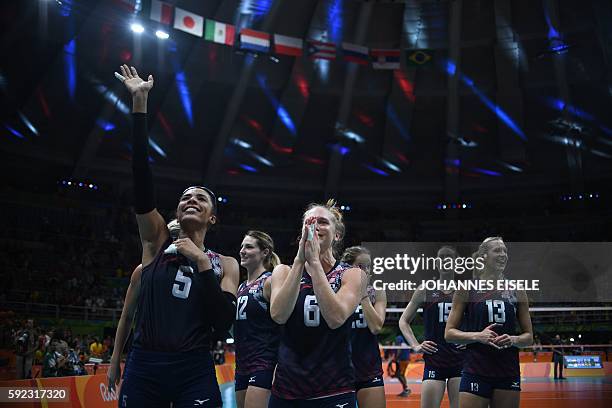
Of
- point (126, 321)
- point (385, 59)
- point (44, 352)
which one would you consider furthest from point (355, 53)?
point (126, 321)

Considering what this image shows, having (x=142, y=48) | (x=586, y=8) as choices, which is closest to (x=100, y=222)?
(x=142, y=48)

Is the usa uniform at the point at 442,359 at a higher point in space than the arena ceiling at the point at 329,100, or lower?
lower

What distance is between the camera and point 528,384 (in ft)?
61.0

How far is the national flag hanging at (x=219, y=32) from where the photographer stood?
24250mm

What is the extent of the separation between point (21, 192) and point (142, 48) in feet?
29.9

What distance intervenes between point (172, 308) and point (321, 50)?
23744 mm

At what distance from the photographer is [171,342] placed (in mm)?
3846

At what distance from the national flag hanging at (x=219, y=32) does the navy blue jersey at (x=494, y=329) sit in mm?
20061

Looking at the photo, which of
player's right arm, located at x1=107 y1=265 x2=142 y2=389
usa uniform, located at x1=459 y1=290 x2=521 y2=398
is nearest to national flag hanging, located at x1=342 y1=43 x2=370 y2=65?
usa uniform, located at x1=459 y1=290 x2=521 y2=398

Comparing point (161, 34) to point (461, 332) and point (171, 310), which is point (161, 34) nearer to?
point (461, 332)

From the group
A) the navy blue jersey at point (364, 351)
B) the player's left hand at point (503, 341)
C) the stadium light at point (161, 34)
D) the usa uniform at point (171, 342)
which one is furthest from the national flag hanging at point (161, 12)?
the usa uniform at point (171, 342)

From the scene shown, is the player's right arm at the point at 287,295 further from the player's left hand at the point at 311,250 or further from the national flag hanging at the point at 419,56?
the national flag hanging at the point at 419,56

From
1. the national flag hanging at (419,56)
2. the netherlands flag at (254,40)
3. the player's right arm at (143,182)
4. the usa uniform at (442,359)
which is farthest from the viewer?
the national flag hanging at (419,56)

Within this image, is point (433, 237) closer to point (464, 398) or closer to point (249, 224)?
point (249, 224)
